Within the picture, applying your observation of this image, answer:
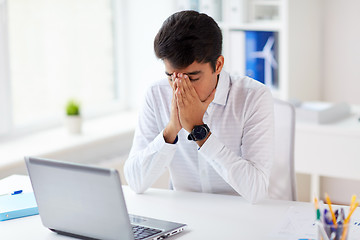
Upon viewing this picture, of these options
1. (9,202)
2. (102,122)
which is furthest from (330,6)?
(9,202)

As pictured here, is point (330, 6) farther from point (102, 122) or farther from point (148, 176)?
point (148, 176)

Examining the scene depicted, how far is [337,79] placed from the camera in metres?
3.60

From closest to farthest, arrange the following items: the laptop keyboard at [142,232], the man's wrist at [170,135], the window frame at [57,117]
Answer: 1. the laptop keyboard at [142,232]
2. the man's wrist at [170,135]
3. the window frame at [57,117]

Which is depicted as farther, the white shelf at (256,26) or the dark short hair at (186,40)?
the white shelf at (256,26)

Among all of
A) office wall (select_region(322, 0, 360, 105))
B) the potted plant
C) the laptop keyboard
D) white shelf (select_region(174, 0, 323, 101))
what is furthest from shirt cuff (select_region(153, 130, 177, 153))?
office wall (select_region(322, 0, 360, 105))

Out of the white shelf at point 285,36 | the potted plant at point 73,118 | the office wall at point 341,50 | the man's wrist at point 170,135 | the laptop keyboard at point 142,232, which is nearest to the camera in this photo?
the laptop keyboard at point 142,232

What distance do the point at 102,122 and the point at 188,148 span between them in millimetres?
1474

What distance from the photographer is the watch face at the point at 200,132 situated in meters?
1.76

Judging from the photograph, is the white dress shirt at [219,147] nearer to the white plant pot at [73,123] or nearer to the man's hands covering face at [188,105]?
the man's hands covering face at [188,105]

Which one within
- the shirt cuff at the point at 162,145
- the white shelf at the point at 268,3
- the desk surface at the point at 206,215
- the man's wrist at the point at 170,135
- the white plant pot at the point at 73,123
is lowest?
the desk surface at the point at 206,215

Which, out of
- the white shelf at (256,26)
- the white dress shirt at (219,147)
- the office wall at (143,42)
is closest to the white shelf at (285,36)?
the white shelf at (256,26)

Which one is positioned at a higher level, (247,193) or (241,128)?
(241,128)

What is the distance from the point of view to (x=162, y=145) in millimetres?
1843

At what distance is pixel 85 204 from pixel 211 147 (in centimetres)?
46
